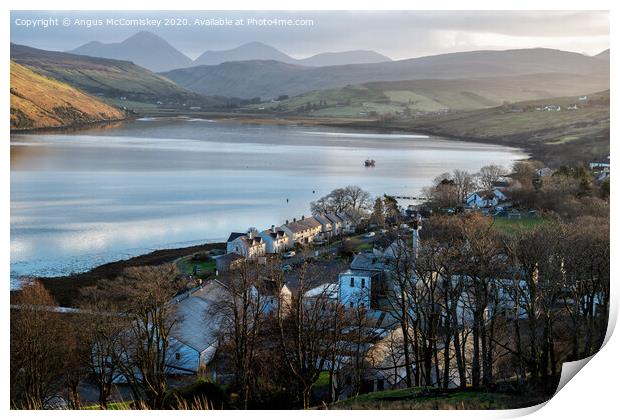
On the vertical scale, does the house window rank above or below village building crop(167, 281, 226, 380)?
below

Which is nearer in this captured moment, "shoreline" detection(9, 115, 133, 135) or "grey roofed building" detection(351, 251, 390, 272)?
"shoreline" detection(9, 115, 133, 135)

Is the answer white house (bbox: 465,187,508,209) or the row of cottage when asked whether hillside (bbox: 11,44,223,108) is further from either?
white house (bbox: 465,187,508,209)

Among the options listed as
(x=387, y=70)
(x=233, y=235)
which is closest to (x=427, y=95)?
(x=387, y=70)

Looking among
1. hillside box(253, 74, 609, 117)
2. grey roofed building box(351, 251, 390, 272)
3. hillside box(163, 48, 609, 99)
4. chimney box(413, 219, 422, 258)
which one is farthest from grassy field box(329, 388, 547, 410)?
hillside box(253, 74, 609, 117)

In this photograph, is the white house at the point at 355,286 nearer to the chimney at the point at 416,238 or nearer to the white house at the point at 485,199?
the chimney at the point at 416,238

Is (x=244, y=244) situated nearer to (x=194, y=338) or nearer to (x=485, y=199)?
(x=485, y=199)
